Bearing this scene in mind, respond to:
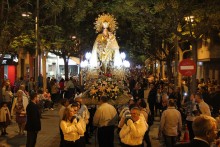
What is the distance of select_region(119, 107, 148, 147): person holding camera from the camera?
8438 millimetres

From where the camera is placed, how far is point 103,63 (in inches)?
751

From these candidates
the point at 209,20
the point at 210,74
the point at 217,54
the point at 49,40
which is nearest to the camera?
the point at 209,20

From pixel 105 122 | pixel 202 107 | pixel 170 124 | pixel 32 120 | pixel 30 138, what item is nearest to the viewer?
pixel 170 124

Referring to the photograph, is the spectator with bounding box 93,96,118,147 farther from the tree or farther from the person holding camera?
the tree

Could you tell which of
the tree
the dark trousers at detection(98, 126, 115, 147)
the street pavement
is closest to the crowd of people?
the dark trousers at detection(98, 126, 115, 147)

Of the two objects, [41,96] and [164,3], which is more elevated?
[164,3]

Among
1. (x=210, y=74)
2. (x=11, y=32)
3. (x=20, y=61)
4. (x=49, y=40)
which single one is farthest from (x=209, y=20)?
(x=20, y=61)

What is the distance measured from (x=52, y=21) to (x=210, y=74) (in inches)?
615

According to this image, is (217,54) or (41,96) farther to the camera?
(217,54)

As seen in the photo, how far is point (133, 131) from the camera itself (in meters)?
8.44

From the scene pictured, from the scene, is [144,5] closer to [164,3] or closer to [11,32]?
[164,3]

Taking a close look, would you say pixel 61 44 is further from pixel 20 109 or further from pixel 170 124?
pixel 170 124

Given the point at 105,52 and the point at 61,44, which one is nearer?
the point at 105,52

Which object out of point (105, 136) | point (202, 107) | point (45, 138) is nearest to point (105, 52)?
point (45, 138)
